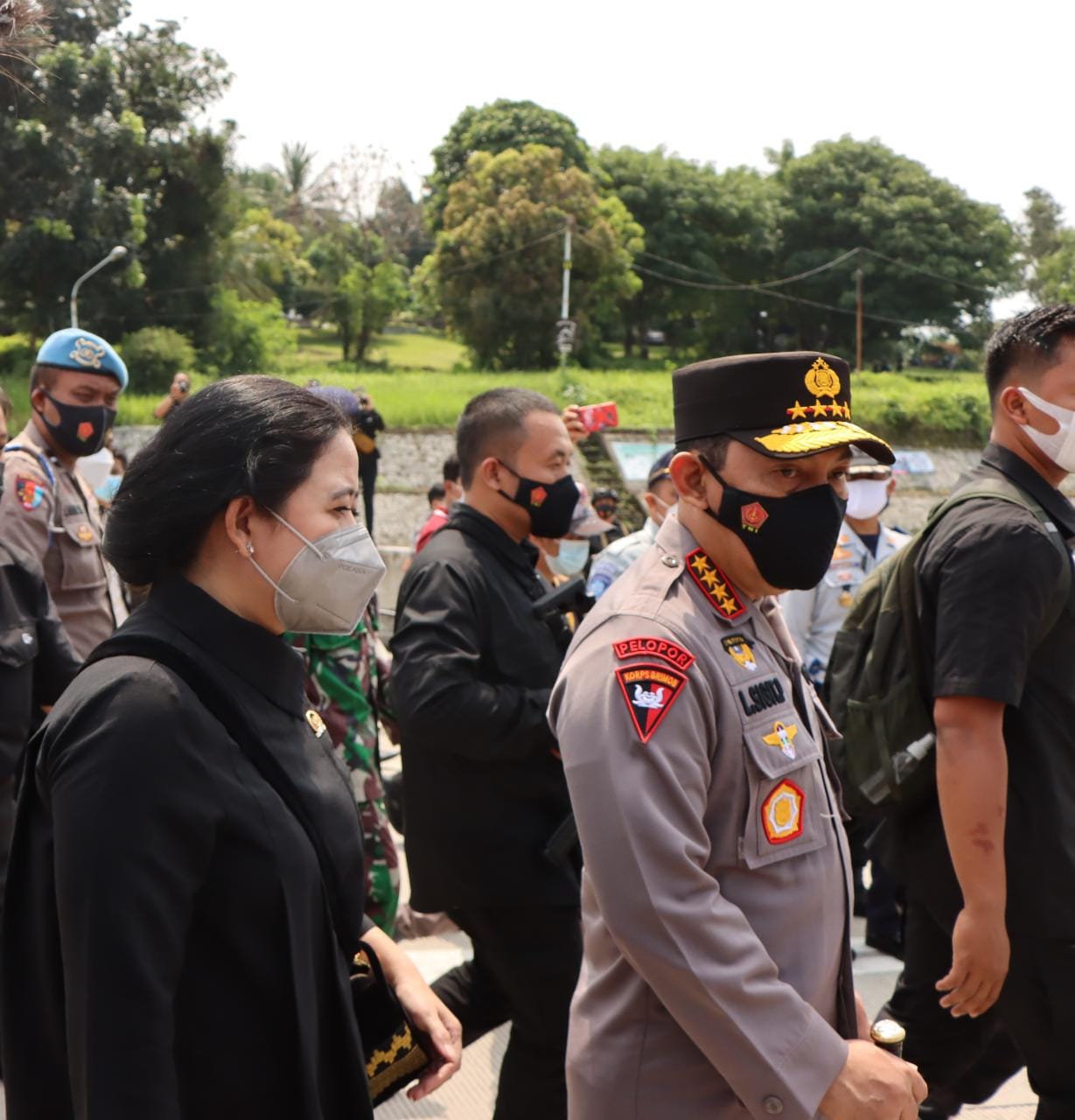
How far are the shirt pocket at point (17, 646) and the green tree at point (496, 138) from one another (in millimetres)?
47629

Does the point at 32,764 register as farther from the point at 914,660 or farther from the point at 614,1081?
the point at 914,660

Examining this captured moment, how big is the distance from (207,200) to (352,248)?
696 inches

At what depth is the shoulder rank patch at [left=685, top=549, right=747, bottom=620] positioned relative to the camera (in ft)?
6.95

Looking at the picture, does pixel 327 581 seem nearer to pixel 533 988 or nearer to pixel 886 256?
pixel 533 988

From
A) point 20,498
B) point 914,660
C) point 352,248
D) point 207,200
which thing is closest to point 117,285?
point 207,200

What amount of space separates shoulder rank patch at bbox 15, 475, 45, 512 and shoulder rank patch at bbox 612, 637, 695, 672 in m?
2.98

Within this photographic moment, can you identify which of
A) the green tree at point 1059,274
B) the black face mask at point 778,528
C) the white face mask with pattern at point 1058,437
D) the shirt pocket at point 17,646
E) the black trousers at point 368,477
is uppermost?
the green tree at point 1059,274

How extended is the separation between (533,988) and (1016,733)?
4.47 feet

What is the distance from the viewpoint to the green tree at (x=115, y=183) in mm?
32844

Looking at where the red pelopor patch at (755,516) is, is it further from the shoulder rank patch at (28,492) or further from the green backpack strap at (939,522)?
the shoulder rank patch at (28,492)

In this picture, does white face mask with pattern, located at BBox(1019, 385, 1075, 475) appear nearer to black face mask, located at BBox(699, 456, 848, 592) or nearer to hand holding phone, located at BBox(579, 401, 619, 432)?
black face mask, located at BBox(699, 456, 848, 592)

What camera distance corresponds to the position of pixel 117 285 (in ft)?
113

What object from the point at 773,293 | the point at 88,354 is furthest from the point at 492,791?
the point at 773,293

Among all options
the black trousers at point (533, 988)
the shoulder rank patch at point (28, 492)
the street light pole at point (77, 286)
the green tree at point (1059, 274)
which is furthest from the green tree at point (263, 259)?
the black trousers at point (533, 988)
